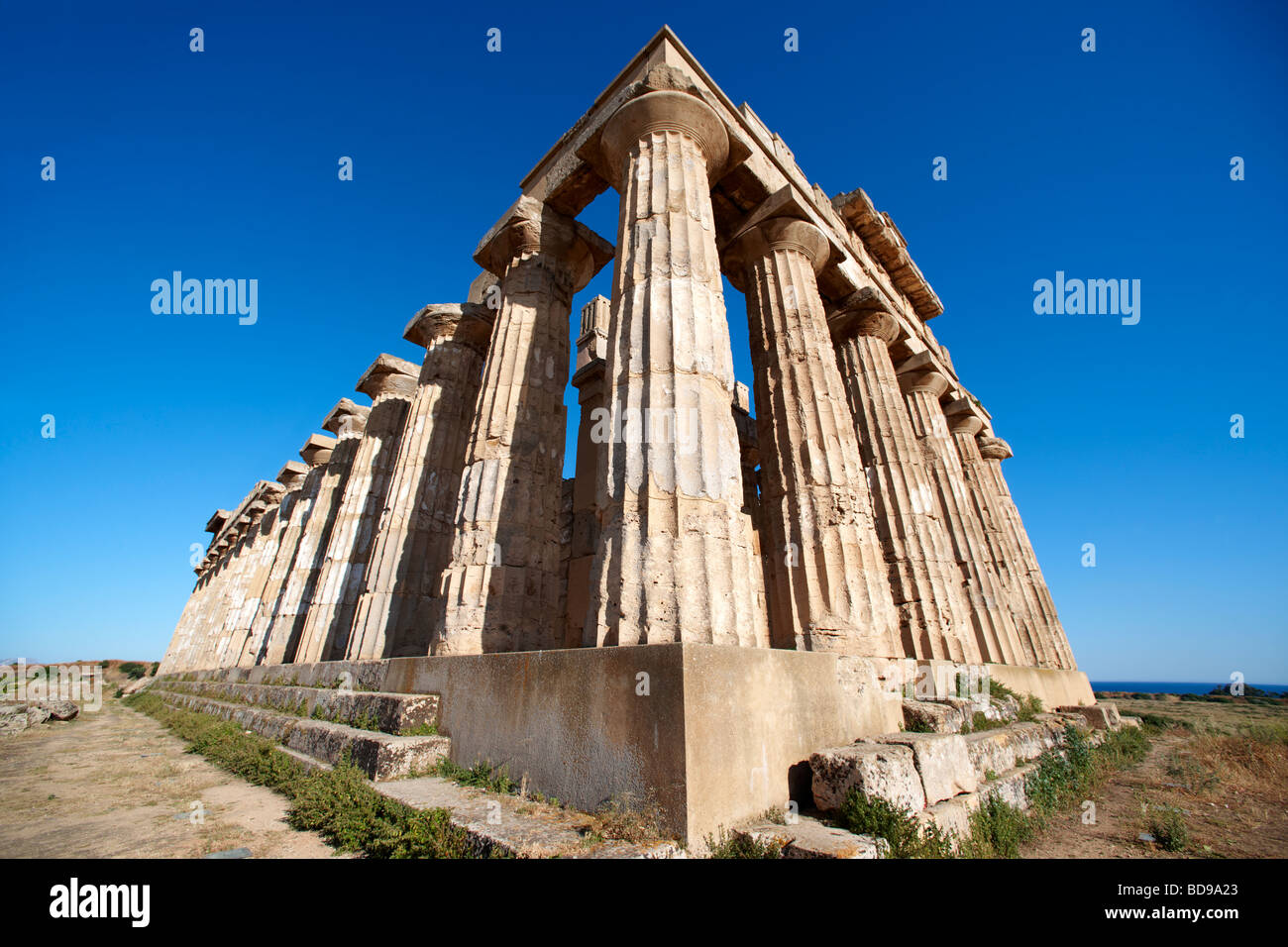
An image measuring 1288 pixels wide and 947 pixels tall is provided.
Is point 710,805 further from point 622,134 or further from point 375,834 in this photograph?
point 622,134

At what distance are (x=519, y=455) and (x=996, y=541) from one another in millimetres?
13806

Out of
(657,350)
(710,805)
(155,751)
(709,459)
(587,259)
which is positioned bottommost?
(155,751)

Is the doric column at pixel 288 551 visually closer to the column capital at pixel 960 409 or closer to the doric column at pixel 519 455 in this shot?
the doric column at pixel 519 455

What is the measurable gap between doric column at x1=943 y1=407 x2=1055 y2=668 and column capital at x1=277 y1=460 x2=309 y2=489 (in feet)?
80.0

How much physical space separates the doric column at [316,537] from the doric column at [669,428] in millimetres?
10955

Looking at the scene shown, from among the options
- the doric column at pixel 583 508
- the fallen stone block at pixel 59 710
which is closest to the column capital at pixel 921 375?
the doric column at pixel 583 508

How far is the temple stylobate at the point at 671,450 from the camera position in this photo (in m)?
4.49

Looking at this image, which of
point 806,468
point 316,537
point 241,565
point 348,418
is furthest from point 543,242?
point 241,565

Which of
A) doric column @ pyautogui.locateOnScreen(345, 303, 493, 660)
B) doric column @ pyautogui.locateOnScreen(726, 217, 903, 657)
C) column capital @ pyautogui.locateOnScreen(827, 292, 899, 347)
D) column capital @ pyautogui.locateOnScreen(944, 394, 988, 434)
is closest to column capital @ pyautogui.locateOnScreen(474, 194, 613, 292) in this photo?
doric column @ pyautogui.locateOnScreen(345, 303, 493, 660)

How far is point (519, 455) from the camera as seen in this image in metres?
7.21

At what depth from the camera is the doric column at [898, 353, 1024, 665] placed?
1082cm
